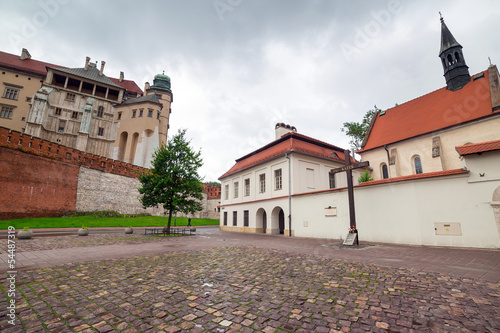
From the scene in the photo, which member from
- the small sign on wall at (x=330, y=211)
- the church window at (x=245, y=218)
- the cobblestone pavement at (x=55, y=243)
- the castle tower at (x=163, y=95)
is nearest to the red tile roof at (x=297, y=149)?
the church window at (x=245, y=218)

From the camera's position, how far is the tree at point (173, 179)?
17.3 m

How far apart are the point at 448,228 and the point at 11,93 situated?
67.5 m

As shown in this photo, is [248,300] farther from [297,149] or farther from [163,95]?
[163,95]

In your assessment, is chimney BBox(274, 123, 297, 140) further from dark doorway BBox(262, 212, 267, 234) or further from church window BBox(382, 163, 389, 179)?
church window BBox(382, 163, 389, 179)

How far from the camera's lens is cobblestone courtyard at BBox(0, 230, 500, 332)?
286 centimetres

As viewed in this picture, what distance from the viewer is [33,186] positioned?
22.5 m

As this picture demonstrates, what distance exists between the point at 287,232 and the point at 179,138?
474 inches

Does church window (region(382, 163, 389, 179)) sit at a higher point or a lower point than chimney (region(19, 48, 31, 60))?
lower

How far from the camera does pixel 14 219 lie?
20531mm

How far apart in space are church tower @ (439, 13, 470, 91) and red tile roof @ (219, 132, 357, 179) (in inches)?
531

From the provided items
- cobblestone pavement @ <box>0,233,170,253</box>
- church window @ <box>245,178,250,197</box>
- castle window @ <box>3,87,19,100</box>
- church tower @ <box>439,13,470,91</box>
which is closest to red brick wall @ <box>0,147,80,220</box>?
cobblestone pavement @ <box>0,233,170,253</box>

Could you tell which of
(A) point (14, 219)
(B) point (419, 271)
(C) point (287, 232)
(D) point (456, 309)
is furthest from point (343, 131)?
(A) point (14, 219)

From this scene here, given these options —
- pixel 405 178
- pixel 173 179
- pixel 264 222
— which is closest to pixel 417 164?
pixel 405 178

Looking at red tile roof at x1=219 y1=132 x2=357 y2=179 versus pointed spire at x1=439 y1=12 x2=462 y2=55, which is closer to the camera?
red tile roof at x1=219 y1=132 x2=357 y2=179
